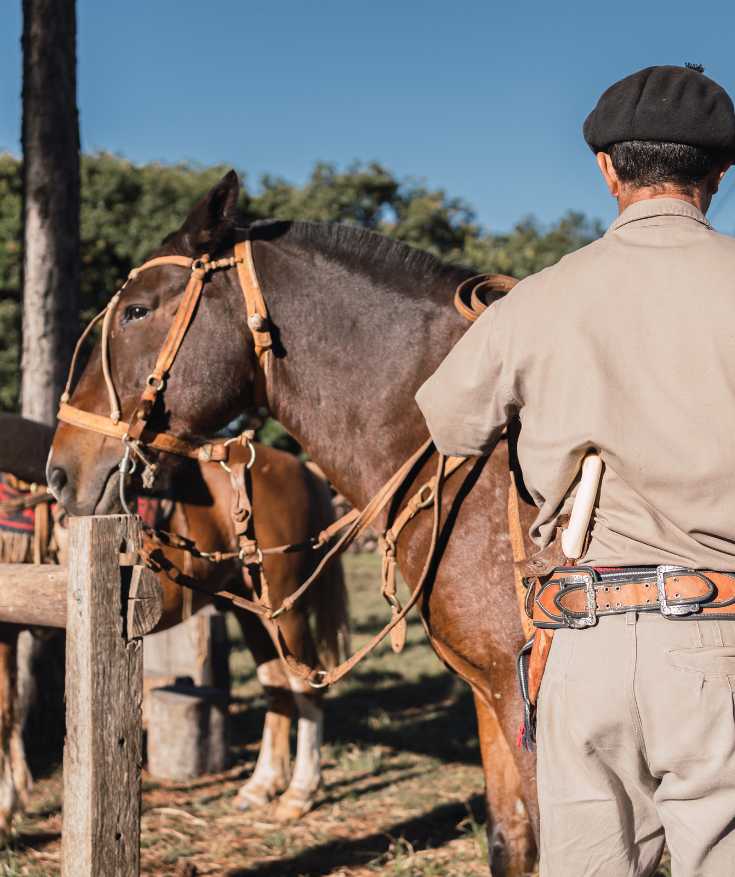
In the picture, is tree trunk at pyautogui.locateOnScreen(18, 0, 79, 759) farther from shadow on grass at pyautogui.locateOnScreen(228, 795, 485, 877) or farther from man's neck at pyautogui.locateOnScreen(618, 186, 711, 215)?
man's neck at pyautogui.locateOnScreen(618, 186, 711, 215)

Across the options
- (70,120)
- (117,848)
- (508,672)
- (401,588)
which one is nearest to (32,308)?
(70,120)

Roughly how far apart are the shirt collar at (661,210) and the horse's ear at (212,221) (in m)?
1.45

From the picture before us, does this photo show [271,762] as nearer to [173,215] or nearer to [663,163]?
[663,163]

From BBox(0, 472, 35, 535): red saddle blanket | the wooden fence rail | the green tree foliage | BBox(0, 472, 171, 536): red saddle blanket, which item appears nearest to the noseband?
the wooden fence rail

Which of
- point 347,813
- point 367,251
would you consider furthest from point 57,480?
point 347,813

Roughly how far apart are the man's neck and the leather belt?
719 millimetres

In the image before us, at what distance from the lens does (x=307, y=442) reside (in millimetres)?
2744

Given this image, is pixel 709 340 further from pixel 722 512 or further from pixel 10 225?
pixel 10 225

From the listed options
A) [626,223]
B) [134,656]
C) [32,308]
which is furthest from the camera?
[32,308]

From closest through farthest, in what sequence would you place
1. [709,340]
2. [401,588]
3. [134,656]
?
[709,340] < [134,656] < [401,588]

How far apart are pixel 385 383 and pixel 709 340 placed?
1.21 metres

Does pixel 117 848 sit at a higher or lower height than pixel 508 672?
lower

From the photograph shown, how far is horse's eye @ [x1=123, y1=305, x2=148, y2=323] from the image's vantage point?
9.25 ft

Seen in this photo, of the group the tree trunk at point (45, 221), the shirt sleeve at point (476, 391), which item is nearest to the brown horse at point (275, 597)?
the tree trunk at point (45, 221)
